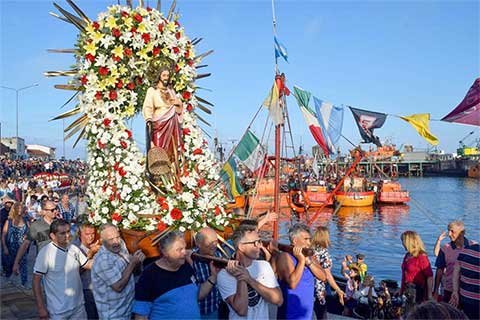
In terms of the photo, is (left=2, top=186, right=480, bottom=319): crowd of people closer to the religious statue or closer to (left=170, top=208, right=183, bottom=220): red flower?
(left=170, top=208, right=183, bottom=220): red flower

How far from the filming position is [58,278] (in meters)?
4.72

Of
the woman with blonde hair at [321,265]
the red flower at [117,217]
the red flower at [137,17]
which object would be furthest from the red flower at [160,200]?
the red flower at [137,17]

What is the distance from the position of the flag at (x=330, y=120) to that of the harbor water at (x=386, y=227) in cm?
740

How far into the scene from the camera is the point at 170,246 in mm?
3787

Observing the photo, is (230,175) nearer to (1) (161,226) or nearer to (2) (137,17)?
(1) (161,226)

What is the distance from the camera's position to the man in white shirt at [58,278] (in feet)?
15.3

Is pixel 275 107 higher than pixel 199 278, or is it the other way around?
pixel 275 107

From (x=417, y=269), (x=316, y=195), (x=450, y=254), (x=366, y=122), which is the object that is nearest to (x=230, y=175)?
(x=366, y=122)

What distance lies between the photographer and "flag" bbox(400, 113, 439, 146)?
26.4 ft

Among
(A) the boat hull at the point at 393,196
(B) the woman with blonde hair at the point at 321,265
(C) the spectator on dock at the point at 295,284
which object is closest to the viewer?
(C) the spectator on dock at the point at 295,284

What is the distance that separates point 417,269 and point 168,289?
4.13 metres

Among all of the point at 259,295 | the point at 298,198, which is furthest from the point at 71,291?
the point at 298,198

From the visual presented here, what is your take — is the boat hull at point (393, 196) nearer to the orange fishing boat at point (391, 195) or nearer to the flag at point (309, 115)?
the orange fishing boat at point (391, 195)

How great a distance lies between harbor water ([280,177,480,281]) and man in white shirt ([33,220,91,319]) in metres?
12.2
